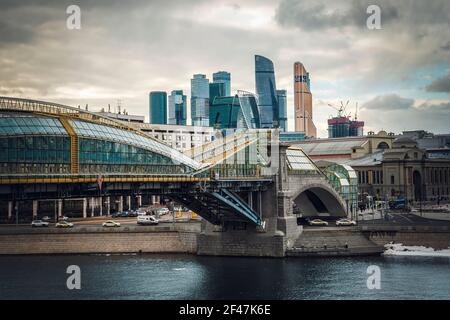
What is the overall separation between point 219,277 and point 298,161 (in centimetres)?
3283

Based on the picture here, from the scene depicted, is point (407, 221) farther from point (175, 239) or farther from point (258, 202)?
point (175, 239)

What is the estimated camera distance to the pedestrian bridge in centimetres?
6775

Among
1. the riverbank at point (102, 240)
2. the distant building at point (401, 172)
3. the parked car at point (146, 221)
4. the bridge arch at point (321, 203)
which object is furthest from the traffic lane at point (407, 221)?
the distant building at point (401, 172)

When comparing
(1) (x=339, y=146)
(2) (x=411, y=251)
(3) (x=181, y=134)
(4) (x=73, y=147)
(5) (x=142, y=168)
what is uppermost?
(3) (x=181, y=134)

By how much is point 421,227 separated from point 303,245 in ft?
50.2

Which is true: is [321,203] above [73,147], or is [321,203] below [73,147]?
below

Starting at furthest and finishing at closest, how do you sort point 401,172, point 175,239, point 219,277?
point 401,172 < point 175,239 < point 219,277

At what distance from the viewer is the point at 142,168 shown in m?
83.4

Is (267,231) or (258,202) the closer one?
(267,231)

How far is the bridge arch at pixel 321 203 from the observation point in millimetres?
115875

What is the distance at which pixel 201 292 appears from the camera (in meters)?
72.1

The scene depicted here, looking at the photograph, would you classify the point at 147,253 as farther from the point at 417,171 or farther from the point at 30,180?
the point at 417,171

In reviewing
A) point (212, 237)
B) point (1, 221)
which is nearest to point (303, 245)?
point (212, 237)

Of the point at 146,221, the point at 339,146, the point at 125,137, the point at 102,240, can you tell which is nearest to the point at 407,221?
the point at 146,221
